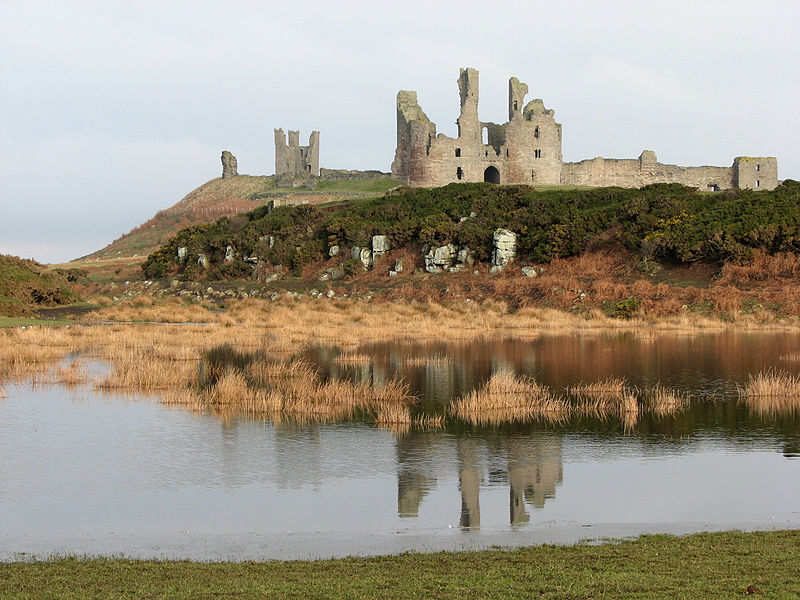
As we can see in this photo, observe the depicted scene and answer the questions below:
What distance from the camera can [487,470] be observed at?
577 inches

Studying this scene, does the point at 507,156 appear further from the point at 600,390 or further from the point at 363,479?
the point at 363,479

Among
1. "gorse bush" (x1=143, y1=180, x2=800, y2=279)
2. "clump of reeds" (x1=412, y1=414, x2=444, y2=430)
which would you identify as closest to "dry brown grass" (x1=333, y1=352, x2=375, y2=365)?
"clump of reeds" (x1=412, y1=414, x2=444, y2=430)

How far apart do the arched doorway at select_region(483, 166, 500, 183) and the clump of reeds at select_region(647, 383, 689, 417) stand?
2366 inches

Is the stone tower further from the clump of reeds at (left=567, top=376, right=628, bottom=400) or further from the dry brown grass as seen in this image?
the clump of reeds at (left=567, top=376, right=628, bottom=400)

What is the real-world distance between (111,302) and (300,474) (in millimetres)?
40806

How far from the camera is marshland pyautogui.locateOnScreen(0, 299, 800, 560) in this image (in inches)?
457

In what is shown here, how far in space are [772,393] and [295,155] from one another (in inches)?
3642

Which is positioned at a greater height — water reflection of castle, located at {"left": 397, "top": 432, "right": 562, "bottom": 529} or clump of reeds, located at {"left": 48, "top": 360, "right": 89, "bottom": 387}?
clump of reeds, located at {"left": 48, "top": 360, "right": 89, "bottom": 387}

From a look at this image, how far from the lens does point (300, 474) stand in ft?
47.7

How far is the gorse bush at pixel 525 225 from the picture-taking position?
48375mm

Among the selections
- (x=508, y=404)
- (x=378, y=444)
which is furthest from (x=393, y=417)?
(x=508, y=404)

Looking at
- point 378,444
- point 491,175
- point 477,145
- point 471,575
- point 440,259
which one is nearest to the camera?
point 471,575

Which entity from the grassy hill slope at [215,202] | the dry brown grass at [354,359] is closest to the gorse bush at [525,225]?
the grassy hill slope at [215,202]

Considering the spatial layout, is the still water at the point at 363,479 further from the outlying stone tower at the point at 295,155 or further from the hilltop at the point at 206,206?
the outlying stone tower at the point at 295,155
